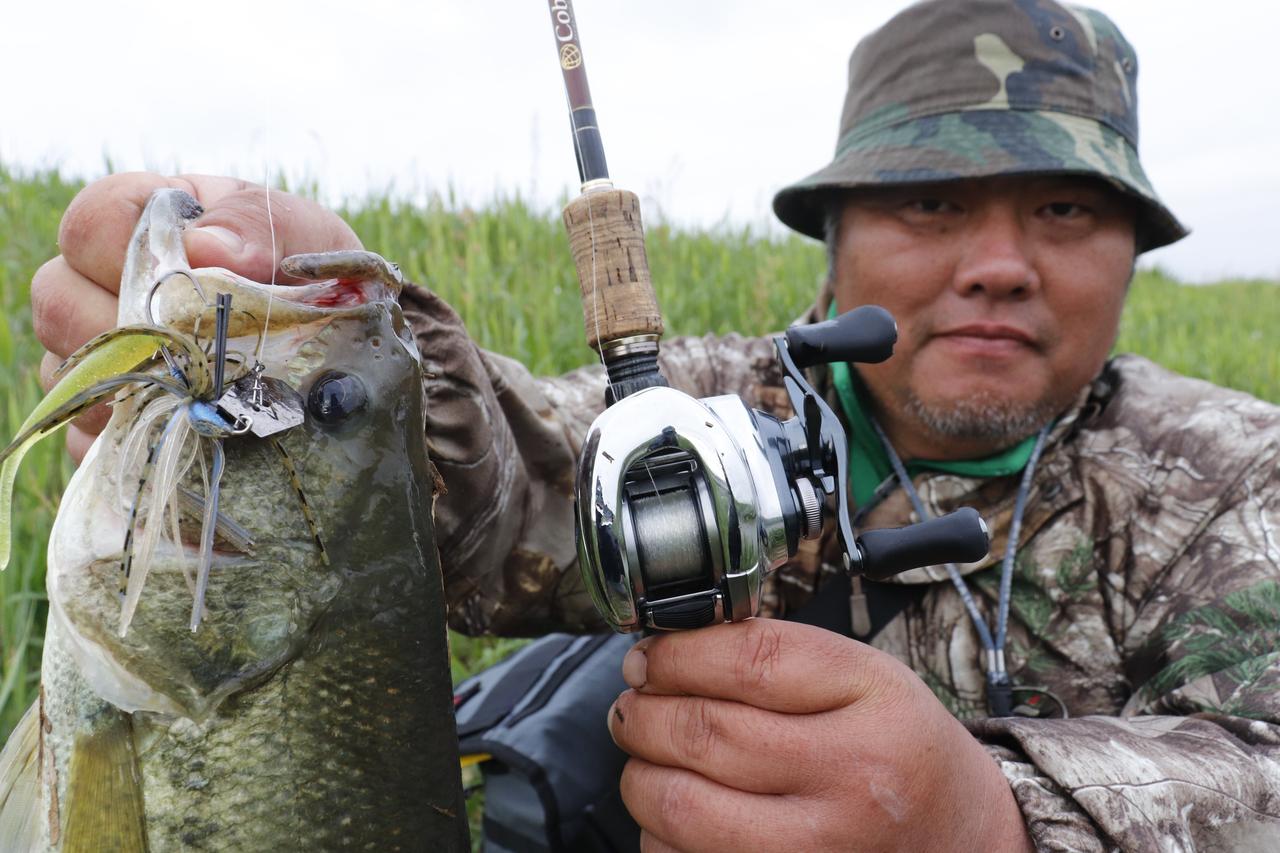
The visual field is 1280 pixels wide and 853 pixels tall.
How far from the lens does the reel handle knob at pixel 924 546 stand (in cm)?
117

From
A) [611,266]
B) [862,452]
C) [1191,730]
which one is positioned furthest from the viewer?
[862,452]

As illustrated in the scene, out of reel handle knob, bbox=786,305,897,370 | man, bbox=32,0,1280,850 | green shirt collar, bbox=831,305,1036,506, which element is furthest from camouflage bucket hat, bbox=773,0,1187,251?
reel handle knob, bbox=786,305,897,370

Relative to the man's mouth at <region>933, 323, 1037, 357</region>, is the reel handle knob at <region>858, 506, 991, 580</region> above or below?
below

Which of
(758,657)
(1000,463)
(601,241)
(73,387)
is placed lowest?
(1000,463)

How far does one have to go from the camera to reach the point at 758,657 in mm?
1194

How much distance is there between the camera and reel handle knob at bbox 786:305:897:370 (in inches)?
50.3

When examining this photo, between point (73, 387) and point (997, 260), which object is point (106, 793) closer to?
point (73, 387)

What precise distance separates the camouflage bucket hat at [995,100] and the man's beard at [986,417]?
62 centimetres

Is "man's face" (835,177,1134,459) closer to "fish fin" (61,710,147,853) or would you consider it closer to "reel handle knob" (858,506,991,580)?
"reel handle knob" (858,506,991,580)

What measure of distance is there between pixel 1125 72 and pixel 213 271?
2.80 meters

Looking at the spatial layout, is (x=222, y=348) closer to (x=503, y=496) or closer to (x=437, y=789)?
(x=437, y=789)

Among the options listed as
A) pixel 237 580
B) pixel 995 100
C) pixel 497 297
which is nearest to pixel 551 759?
pixel 237 580

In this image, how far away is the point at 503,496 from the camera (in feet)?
6.63

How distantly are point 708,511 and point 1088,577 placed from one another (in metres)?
1.70
